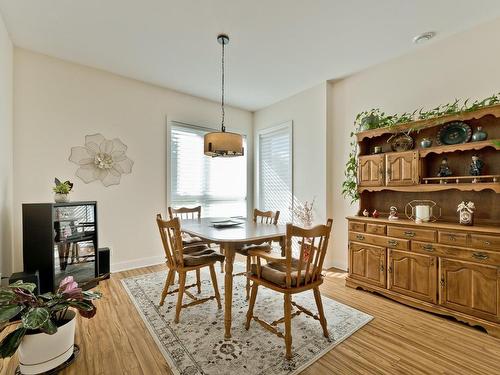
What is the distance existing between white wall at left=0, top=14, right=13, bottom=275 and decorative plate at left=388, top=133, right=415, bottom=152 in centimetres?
423

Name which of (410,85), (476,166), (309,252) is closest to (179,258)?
(309,252)

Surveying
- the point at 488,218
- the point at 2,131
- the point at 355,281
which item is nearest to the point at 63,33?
the point at 2,131

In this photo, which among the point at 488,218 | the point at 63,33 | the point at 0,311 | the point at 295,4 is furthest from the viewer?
the point at 63,33

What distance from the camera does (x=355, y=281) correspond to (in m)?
3.04

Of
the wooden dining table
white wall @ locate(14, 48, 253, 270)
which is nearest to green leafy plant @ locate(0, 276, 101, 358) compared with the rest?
the wooden dining table

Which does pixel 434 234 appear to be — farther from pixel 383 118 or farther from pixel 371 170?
pixel 383 118

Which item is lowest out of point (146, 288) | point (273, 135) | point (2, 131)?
point (146, 288)

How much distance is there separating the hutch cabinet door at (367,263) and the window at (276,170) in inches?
62.7

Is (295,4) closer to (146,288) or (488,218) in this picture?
(488,218)

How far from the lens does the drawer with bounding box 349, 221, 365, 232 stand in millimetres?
2996

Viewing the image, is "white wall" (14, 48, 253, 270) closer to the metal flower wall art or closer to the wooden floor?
the metal flower wall art

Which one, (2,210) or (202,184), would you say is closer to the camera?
(2,210)

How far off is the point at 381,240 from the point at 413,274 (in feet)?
1.41

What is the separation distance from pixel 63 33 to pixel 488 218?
4799 millimetres
